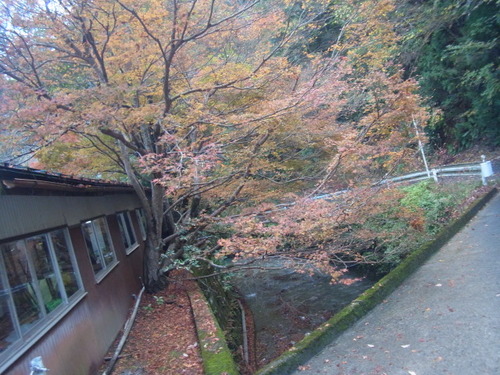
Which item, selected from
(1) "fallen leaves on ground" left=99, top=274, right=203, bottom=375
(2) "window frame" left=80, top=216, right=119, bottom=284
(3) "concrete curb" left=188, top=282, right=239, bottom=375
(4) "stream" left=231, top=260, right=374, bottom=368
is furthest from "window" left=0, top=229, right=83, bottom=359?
(4) "stream" left=231, top=260, right=374, bottom=368

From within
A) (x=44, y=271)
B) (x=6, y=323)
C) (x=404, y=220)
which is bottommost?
(x=404, y=220)

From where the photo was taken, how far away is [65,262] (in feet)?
18.6

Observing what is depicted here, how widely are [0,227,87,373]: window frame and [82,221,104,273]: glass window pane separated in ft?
3.03

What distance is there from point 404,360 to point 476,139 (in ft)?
53.4

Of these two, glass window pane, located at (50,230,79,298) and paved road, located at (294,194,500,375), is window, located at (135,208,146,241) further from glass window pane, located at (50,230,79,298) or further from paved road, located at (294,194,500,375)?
paved road, located at (294,194,500,375)

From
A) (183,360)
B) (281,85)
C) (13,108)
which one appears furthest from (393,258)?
(13,108)

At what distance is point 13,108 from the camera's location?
7441 mm

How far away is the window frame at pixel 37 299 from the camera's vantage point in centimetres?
382

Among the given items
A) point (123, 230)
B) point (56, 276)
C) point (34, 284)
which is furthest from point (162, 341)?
point (123, 230)

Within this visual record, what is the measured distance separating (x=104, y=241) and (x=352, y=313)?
517 cm

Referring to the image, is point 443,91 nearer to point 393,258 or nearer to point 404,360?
point 393,258

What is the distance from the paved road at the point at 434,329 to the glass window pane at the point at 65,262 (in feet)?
11.7

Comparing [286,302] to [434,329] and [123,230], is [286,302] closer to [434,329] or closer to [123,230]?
[123,230]

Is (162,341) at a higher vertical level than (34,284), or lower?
lower
